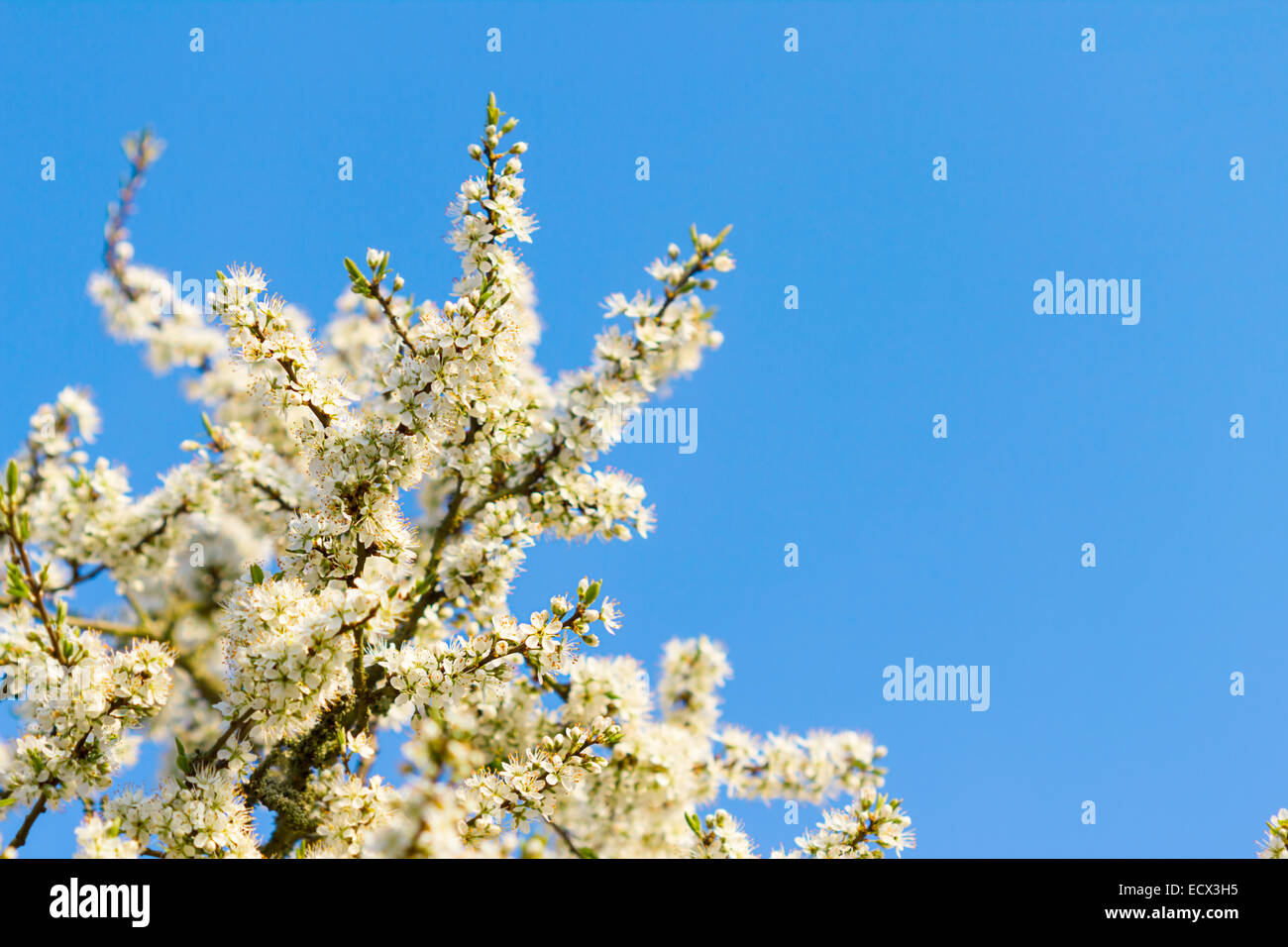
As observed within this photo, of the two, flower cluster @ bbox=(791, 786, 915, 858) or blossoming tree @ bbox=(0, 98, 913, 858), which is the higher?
blossoming tree @ bbox=(0, 98, 913, 858)

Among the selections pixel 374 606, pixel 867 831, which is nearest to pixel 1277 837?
pixel 867 831

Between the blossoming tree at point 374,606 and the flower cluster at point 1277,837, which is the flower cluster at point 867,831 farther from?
the flower cluster at point 1277,837

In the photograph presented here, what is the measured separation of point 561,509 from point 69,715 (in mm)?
2844

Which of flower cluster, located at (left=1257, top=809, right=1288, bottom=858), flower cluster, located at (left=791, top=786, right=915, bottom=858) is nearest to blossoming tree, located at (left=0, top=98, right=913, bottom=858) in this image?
flower cluster, located at (left=791, top=786, right=915, bottom=858)

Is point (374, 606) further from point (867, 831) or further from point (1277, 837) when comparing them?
point (1277, 837)

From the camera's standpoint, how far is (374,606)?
11.8ft

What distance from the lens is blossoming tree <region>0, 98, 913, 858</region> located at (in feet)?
12.1

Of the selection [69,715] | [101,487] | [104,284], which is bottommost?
[69,715]

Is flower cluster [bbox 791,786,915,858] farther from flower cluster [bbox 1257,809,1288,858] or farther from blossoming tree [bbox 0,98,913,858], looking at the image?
flower cluster [bbox 1257,809,1288,858]

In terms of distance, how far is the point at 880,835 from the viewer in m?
4.18

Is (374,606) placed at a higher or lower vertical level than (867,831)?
higher

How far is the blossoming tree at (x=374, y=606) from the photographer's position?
3.68 meters
